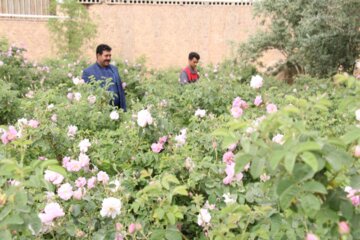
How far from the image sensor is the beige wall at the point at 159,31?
48.0 ft

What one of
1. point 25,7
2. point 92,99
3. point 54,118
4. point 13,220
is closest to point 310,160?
point 13,220

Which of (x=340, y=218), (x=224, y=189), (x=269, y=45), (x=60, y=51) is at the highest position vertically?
(x=340, y=218)

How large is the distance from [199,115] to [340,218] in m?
2.22

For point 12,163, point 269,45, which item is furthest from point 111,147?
point 269,45

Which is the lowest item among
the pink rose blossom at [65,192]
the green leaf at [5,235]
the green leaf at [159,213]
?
the pink rose blossom at [65,192]

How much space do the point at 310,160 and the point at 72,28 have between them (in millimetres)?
12336

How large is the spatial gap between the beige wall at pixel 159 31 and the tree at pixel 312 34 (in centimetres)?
568

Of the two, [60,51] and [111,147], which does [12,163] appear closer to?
[111,147]

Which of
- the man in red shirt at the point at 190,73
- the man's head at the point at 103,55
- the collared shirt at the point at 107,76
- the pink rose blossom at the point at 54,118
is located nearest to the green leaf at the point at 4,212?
the pink rose blossom at the point at 54,118

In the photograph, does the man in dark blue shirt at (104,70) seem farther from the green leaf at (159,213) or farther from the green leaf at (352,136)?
the green leaf at (352,136)

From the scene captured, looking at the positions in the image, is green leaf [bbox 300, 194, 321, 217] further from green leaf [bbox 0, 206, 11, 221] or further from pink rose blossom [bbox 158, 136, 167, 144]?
pink rose blossom [bbox 158, 136, 167, 144]

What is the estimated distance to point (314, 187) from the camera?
1.31m

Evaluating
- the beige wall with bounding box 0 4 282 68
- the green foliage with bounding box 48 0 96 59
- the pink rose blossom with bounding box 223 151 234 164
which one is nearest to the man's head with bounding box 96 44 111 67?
the pink rose blossom with bounding box 223 151 234 164

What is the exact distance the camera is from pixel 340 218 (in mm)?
1407
